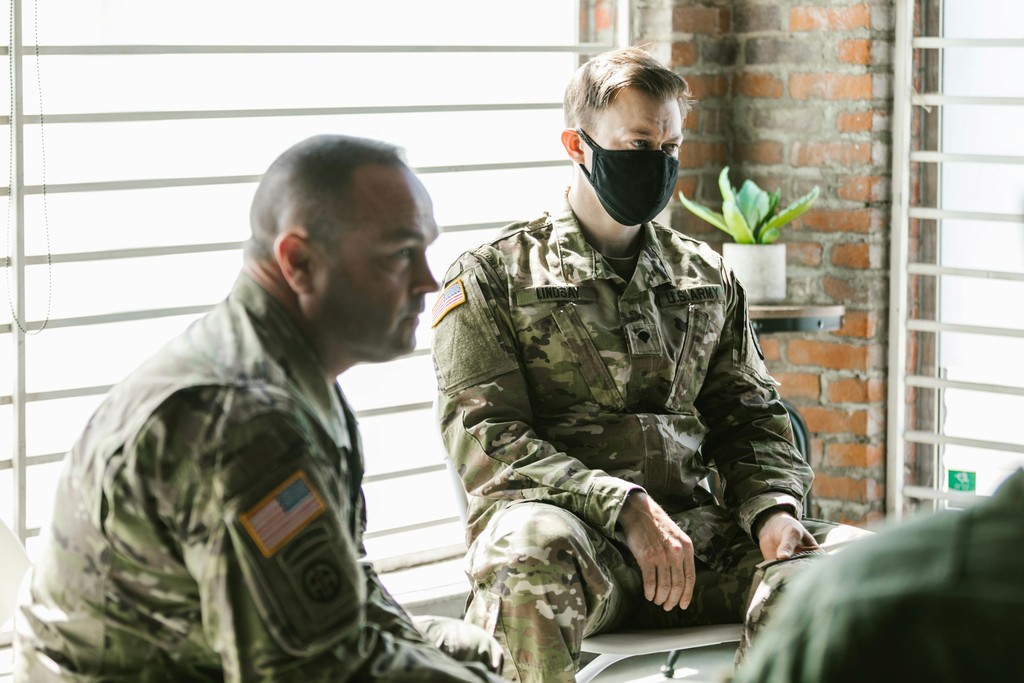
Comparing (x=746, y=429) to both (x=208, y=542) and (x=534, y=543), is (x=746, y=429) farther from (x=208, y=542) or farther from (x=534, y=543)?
(x=208, y=542)

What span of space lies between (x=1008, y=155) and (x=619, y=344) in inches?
68.2

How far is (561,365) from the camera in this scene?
2641 millimetres

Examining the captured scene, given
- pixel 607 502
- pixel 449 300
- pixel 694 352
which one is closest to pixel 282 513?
pixel 607 502

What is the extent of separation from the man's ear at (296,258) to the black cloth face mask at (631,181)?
127cm

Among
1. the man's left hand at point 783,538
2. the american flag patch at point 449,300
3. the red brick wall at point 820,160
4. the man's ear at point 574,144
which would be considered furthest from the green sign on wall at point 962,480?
the american flag patch at point 449,300

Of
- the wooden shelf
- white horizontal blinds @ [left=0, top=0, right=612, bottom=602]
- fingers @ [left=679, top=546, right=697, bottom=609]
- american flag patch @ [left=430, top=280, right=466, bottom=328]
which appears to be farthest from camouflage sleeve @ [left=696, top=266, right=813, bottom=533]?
white horizontal blinds @ [left=0, top=0, right=612, bottom=602]

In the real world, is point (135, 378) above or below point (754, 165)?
below

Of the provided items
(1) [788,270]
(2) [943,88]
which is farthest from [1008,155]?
(1) [788,270]

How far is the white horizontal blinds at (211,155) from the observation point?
3043mm

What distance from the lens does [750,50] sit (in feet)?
13.5

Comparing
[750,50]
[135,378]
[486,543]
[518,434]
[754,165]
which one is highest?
[750,50]

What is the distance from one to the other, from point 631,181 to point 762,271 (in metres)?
1.11

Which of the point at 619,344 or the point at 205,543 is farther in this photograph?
the point at 619,344

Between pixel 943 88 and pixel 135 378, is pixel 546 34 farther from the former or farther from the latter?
pixel 135 378
